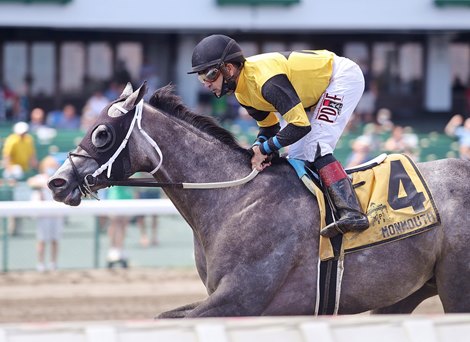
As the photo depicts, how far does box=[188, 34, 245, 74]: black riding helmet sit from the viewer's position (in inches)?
206

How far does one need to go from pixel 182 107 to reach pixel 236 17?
12946 mm

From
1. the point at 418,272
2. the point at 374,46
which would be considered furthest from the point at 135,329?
the point at 374,46

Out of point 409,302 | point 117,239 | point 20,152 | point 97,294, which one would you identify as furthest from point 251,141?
point 409,302

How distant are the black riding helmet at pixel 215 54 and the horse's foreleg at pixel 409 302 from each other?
157 cm

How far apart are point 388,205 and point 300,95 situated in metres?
0.71

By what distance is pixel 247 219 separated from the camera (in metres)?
5.22

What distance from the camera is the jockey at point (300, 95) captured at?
5148mm

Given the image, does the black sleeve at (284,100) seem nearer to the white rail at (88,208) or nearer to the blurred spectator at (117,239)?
the white rail at (88,208)

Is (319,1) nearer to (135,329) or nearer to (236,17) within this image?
(236,17)

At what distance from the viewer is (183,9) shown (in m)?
17.9

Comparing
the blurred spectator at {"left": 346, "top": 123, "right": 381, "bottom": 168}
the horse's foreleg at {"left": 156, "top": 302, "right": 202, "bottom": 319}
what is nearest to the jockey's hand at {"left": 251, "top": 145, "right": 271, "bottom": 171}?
the horse's foreleg at {"left": 156, "top": 302, "right": 202, "bottom": 319}

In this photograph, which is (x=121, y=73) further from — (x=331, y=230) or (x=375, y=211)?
(x=331, y=230)

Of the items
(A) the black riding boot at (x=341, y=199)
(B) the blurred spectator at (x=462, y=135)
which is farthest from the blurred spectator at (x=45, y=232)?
(A) the black riding boot at (x=341, y=199)

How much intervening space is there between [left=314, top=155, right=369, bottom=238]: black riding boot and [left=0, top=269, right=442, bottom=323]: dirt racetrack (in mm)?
3369
